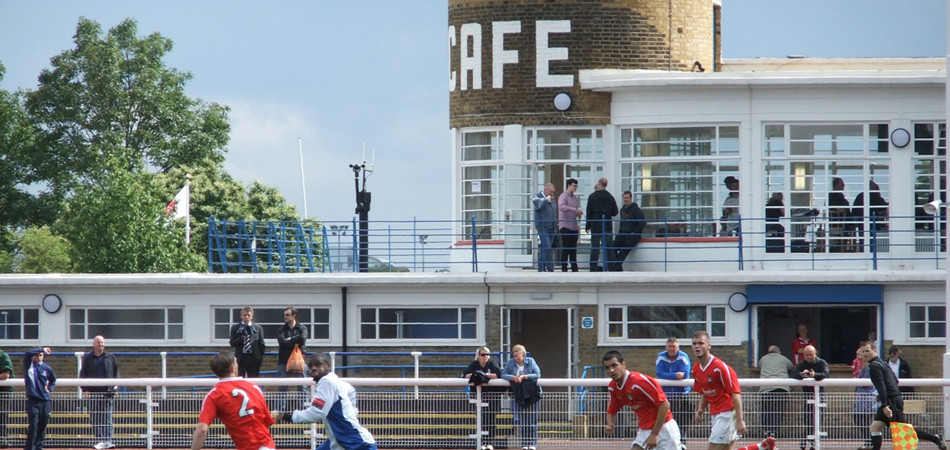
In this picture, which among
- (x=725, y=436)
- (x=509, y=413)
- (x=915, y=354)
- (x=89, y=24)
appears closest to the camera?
(x=725, y=436)

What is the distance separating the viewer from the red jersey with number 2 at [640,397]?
1655 centimetres

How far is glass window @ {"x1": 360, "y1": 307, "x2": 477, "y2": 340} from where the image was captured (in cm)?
2667

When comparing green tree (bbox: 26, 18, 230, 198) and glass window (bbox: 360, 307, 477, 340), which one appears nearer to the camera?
glass window (bbox: 360, 307, 477, 340)

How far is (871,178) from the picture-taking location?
88.4ft

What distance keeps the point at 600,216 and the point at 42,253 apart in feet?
128

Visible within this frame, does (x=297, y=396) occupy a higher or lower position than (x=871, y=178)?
lower

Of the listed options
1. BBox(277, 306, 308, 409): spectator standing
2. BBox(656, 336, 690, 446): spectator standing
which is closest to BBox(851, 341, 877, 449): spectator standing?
BBox(656, 336, 690, 446): spectator standing

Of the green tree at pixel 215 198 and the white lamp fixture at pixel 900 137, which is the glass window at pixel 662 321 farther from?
the green tree at pixel 215 198

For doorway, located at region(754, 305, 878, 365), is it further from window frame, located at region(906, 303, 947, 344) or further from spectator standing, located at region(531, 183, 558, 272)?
spectator standing, located at region(531, 183, 558, 272)

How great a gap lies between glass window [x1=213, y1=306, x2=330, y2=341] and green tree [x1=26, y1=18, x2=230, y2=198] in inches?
1381

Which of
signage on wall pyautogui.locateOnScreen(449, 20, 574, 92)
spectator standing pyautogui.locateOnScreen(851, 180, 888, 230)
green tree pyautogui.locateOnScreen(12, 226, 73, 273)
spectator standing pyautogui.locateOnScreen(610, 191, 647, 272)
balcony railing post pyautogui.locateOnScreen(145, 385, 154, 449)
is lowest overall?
balcony railing post pyautogui.locateOnScreen(145, 385, 154, 449)

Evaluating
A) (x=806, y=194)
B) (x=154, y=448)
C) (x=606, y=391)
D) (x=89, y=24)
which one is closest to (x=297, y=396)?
(x=154, y=448)

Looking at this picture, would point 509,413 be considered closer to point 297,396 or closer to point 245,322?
point 297,396

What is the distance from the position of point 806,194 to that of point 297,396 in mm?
10586
